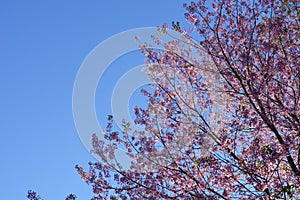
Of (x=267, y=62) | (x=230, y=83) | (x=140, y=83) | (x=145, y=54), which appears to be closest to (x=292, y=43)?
(x=267, y=62)

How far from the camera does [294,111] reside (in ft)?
21.9

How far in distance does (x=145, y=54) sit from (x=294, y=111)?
300 centimetres

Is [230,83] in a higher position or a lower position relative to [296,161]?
higher

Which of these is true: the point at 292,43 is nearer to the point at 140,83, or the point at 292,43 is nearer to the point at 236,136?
the point at 236,136

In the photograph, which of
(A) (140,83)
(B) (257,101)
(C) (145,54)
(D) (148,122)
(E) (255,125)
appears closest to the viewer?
(B) (257,101)

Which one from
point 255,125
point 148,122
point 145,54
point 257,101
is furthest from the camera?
point 145,54

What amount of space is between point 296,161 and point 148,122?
8.74 feet

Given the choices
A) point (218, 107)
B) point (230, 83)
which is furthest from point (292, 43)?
point (218, 107)

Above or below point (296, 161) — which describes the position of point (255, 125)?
above

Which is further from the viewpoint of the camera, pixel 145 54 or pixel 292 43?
pixel 145 54

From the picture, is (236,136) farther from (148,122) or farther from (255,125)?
(148,122)

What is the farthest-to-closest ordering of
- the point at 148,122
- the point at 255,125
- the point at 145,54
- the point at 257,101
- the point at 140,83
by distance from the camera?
the point at 140,83, the point at 145,54, the point at 148,122, the point at 255,125, the point at 257,101

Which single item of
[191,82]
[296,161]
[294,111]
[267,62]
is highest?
[191,82]

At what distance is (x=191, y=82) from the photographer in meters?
7.76
